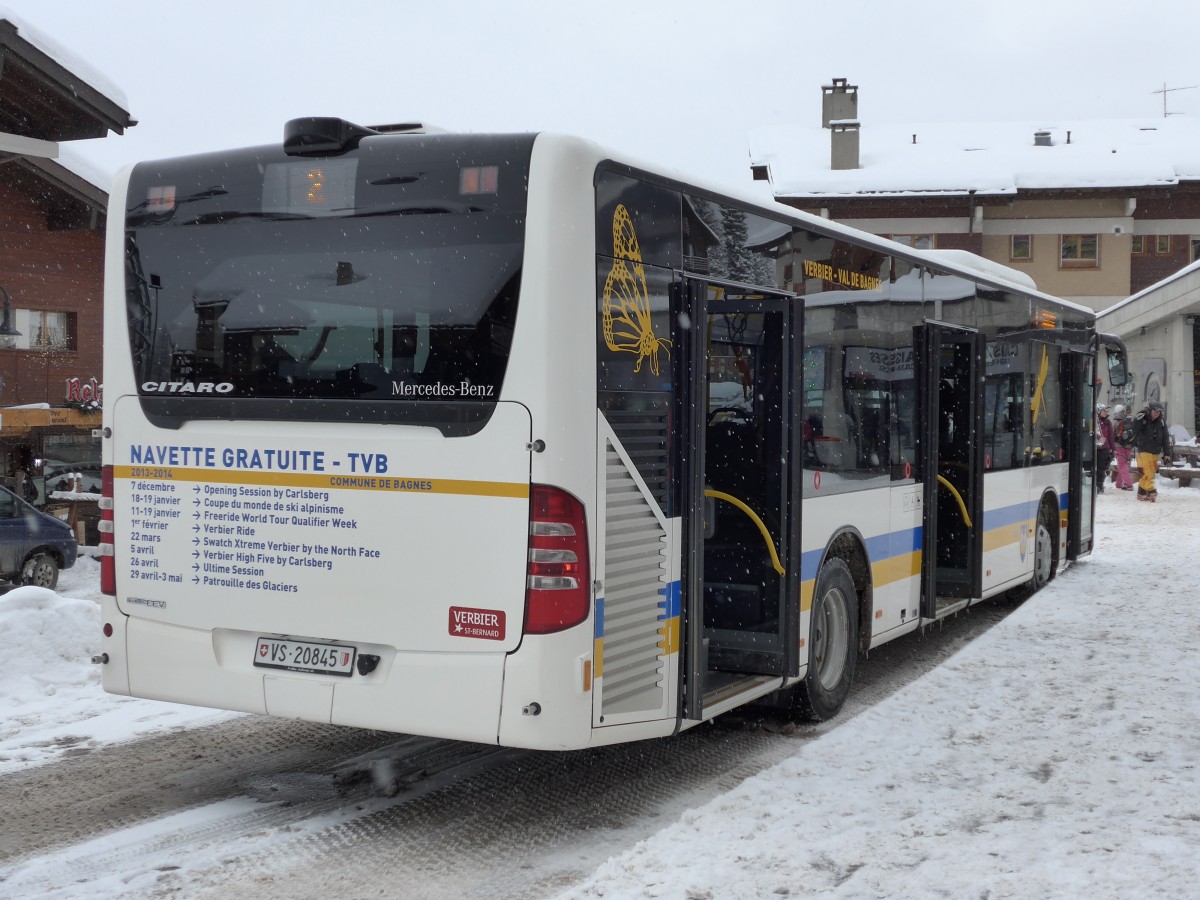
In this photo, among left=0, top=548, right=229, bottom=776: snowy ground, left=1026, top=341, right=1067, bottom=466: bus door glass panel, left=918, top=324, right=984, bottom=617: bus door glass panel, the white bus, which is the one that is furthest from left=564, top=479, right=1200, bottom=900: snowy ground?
left=0, top=548, right=229, bottom=776: snowy ground

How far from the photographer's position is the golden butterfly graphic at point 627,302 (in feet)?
17.8

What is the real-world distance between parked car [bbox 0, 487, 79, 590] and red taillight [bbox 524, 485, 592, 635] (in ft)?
40.7

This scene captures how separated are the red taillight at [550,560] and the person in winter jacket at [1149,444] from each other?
869 inches

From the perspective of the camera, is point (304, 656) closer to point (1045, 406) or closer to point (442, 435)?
point (442, 435)

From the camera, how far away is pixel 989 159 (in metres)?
40.8

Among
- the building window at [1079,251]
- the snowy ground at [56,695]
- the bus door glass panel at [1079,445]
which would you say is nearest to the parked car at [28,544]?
the snowy ground at [56,695]

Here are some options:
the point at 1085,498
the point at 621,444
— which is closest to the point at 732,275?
the point at 621,444

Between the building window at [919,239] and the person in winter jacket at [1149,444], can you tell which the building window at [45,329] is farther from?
the building window at [919,239]

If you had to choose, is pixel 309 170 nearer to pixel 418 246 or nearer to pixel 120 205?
pixel 418 246

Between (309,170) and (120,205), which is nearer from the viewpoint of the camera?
(309,170)

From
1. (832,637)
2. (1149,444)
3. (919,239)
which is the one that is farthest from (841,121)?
(832,637)

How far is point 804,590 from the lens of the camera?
281 inches

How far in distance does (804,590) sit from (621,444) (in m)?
2.11

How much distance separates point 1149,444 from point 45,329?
20.6m
